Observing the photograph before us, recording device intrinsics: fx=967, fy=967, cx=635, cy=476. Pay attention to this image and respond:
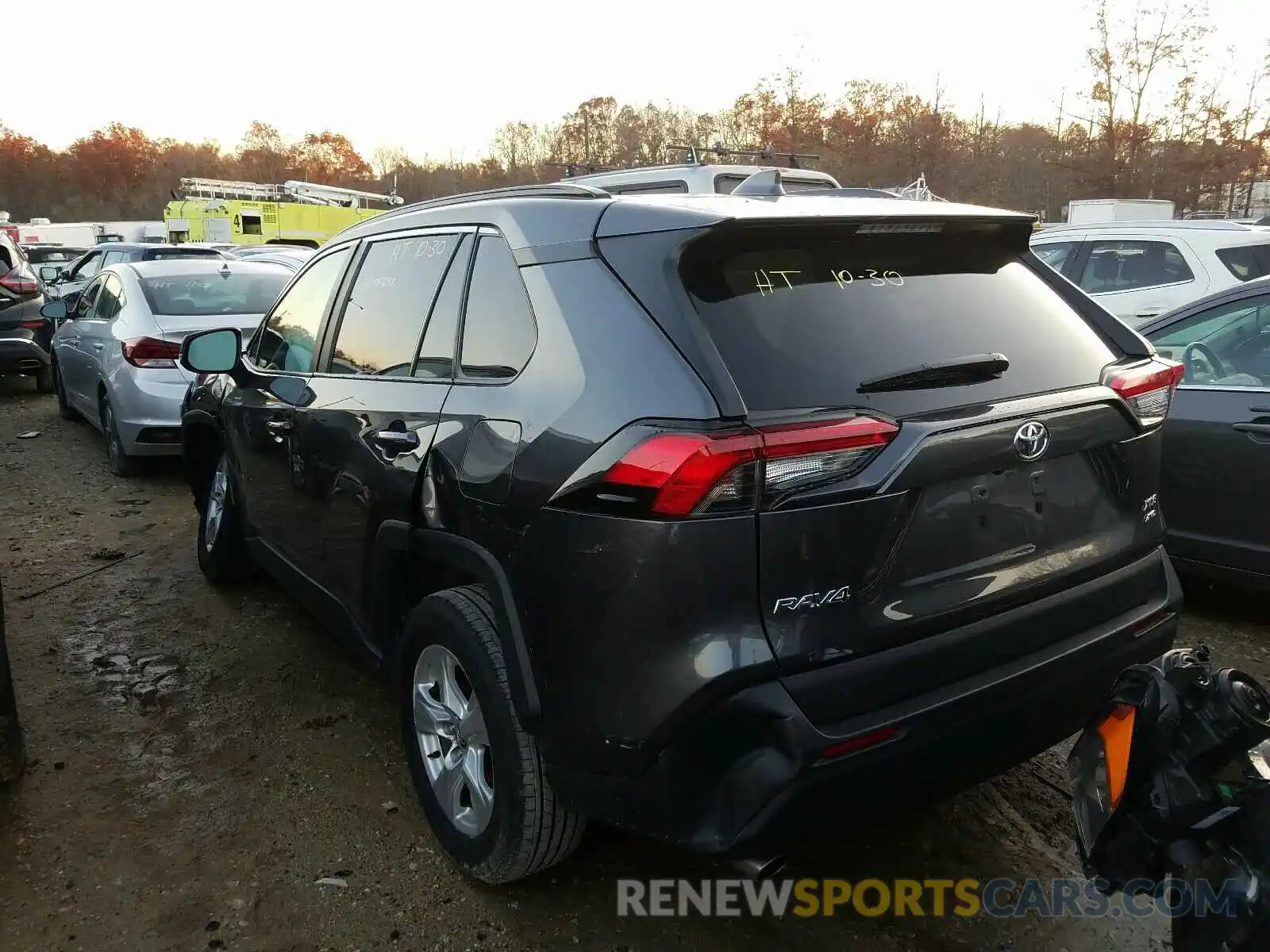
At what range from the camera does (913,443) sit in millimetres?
2037

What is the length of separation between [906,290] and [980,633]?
0.84m

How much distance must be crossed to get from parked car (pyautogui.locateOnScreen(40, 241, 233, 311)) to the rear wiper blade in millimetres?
10201

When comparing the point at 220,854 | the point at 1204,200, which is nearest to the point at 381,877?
the point at 220,854

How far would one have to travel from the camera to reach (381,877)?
2.77 m

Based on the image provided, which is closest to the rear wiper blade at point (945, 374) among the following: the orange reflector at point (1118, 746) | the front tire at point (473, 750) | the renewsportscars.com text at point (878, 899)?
the orange reflector at point (1118, 746)

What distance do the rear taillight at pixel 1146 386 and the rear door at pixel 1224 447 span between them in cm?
168

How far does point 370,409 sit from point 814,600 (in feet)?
5.52

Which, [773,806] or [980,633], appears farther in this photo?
[980,633]

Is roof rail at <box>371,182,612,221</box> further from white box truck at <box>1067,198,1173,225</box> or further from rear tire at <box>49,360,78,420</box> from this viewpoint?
white box truck at <box>1067,198,1173,225</box>

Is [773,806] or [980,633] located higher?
[980,633]

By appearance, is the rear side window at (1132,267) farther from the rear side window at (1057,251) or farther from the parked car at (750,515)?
the parked car at (750,515)

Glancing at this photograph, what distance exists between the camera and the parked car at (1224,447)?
4.02 meters

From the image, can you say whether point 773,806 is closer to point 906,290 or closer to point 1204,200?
point 906,290

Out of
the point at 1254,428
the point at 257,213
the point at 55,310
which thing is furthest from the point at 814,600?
the point at 257,213
